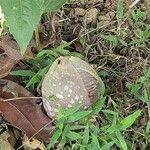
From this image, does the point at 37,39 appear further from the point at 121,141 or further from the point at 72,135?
the point at 121,141

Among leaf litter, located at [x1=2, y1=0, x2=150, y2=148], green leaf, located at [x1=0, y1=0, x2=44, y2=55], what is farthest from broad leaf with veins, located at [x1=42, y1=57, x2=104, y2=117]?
green leaf, located at [x1=0, y1=0, x2=44, y2=55]

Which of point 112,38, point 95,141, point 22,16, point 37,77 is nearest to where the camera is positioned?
point 22,16

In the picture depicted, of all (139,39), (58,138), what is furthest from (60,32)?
(58,138)

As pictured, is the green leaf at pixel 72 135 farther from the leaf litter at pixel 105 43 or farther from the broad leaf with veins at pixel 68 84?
the leaf litter at pixel 105 43

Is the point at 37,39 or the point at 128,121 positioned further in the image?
the point at 37,39

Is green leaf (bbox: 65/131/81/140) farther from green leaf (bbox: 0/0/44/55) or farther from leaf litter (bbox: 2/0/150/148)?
green leaf (bbox: 0/0/44/55)

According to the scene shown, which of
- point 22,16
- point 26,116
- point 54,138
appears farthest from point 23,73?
point 22,16
